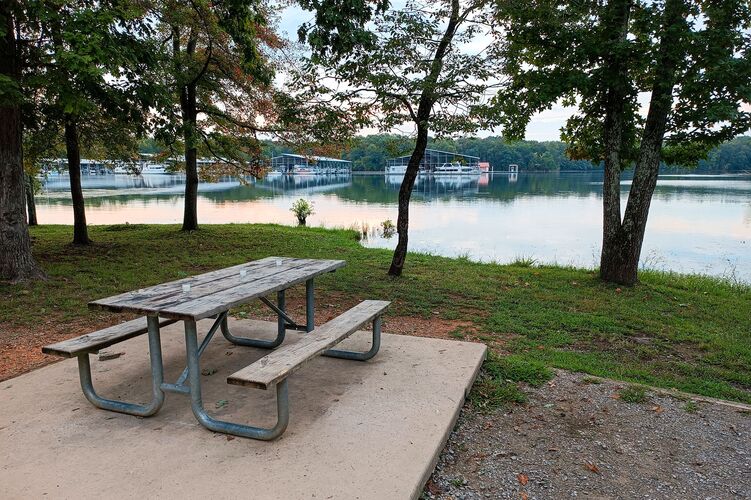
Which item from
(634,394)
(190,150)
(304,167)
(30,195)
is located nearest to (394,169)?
(304,167)

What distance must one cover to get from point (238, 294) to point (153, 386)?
0.64 meters

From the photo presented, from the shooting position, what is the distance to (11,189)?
577 cm

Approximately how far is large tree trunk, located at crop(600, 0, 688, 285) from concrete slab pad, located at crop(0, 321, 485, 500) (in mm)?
4513

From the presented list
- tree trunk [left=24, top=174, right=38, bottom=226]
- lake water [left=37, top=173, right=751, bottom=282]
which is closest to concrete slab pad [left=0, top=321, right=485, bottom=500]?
lake water [left=37, top=173, right=751, bottom=282]

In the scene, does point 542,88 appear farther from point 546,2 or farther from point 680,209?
point 680,209

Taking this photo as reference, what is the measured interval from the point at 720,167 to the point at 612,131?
68.6 meters

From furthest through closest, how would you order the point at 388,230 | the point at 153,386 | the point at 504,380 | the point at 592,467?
1. the point at 388,230
2. the point at 504,380
3. the point at 153,386
4. the point at 592,467

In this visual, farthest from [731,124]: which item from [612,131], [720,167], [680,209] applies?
[720,167]

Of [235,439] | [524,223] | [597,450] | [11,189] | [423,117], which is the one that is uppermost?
[423,117]

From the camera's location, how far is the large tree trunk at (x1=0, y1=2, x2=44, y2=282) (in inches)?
225

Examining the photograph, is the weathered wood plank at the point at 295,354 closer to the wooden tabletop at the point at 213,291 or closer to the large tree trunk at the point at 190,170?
the wooden tabletop at the point at 213,291

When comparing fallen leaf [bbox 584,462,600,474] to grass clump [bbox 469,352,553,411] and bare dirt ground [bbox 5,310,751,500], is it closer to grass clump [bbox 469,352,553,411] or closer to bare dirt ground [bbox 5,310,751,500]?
bare dirt ground [bbox 5,310,751,500]

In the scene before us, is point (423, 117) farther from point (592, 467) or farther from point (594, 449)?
point (592, 467)

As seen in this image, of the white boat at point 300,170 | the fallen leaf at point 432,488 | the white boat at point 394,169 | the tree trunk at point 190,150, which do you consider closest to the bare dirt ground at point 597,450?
the fallen leaf at point 432,488
